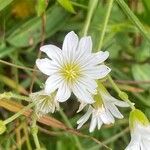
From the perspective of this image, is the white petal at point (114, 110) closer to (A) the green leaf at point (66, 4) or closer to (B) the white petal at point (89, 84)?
(B) the white petal at point (89, 84)

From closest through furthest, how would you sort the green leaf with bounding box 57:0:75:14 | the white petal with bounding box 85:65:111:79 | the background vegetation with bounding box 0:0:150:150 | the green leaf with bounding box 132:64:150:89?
the white petal with bounding box 85:65:111:79, the green leaf with bounding box 57:0:75:14, the background vegetation with bounding box 0:0:150:150, the green leaf with bounding box 132:64:150:89

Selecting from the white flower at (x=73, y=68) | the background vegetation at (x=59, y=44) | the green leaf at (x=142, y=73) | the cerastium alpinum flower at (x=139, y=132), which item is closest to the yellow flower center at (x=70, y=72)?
the white flower at (x=73, y=68)

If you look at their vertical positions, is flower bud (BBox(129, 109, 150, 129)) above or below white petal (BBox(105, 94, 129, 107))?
below

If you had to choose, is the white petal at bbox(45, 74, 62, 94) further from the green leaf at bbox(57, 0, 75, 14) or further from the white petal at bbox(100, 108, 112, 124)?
the green leaf at bbox(57, 0, 75, 14)

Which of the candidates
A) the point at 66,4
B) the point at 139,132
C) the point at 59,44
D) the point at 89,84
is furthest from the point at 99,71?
the point at 59,44

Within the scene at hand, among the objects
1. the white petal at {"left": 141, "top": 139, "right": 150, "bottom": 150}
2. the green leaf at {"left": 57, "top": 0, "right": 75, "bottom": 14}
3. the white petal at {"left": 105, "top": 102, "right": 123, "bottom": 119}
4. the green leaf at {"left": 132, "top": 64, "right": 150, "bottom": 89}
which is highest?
the green leaf at {"left": 57, "top": 0, "right": 75, "bottom": 14}

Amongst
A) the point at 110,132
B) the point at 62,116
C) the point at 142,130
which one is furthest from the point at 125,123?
the point at 142,130

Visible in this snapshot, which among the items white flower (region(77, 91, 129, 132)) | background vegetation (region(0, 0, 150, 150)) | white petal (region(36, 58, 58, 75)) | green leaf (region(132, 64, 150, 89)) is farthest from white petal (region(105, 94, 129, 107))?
green leaf (region(132, 64, 150, 89))
